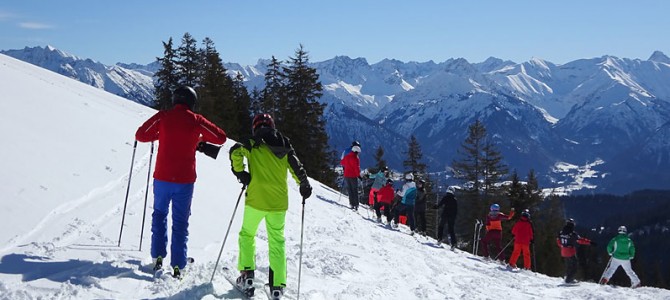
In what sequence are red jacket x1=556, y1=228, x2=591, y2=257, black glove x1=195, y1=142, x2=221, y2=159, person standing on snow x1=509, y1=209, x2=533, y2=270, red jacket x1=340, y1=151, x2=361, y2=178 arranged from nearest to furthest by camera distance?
black glove x1=195, y1=142, x2=221, y2=159 → red jacket x1=556, y1=228, x2=591, y2=257 → person standing on snow x1=509, y1=209, x2=533, y2=270 → red jacket x1=340, y1=151, x2=361, y2=178

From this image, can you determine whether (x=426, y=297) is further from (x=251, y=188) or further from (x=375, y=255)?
(x=251, y=188)

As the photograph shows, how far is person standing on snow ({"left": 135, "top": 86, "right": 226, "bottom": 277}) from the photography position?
22.6 feet

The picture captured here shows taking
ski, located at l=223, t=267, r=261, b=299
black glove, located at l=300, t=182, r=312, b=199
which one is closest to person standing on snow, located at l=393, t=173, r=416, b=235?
ski, located at l=223, t=267, r=261, b=299

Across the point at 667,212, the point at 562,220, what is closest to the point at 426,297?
the point at 562,220

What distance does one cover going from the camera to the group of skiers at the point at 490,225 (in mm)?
14977

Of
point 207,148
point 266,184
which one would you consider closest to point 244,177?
point 266,184

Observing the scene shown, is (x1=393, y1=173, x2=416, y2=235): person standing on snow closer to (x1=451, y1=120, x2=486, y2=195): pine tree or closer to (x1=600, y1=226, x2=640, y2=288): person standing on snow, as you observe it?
(x1=600, y1=226, x2=640, y2=288): person standing on snow

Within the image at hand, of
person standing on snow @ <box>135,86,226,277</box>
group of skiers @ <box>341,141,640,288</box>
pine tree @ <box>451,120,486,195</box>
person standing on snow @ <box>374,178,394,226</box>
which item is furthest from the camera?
pine tree @ <box>451,120,486,195</box>

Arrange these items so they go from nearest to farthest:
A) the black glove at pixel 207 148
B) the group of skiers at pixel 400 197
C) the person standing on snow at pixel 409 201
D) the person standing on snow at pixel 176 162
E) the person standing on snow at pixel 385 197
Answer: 1. the person standing on snow at pixel 176 162
2. the black glove at pixel 207 148
3. the group of skiers at pixel 400 197
4. the person standing on snow at pixel 409 201
5. the person standing on snow at pixel 385 197

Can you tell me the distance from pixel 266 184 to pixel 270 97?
1602 inches

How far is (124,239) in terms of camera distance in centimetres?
845

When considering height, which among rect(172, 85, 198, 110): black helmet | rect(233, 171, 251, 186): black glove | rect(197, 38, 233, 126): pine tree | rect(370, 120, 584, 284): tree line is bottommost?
rect(370, 120, 584, 284): tree line

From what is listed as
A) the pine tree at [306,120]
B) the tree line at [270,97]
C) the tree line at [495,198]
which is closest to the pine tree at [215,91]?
the tree line at [270,97]

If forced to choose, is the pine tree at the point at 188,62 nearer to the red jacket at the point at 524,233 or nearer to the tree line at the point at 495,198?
the tree line at the point at 495,198
